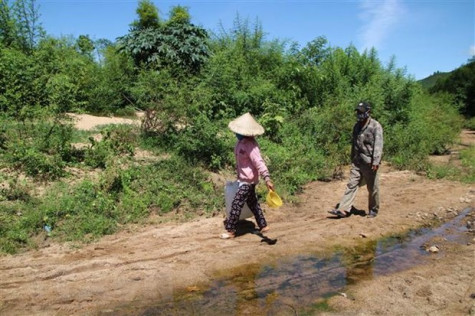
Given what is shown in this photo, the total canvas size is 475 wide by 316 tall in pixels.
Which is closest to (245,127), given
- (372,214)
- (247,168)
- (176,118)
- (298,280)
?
(247,168)

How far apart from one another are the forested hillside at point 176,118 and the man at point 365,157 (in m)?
1.55


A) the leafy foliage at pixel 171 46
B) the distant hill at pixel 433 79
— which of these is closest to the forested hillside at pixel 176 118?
the leafy foliage at pixel 171 46

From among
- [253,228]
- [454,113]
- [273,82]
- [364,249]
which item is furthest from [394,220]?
[454,113]

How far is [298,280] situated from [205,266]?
1.20 meters

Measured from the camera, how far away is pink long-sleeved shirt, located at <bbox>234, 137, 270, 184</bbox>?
5766 mm

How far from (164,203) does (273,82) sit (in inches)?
308

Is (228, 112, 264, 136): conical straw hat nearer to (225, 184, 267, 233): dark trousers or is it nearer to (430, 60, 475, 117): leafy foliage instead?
(225, 184, 267, 233): dark trousers

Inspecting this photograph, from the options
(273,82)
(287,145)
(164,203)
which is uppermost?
(273,82)

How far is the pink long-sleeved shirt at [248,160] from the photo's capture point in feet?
18.9

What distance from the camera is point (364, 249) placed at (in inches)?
232

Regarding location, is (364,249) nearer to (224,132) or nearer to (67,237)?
(67,237)

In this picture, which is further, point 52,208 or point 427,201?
point 427,201

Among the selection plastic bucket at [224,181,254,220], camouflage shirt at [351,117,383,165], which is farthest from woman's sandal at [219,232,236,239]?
camouflage shirt at [351,117,383,165]

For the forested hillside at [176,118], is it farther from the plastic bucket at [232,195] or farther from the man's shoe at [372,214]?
the man's shoe at [372,214]
